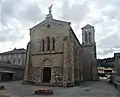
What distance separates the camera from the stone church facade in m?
22.5

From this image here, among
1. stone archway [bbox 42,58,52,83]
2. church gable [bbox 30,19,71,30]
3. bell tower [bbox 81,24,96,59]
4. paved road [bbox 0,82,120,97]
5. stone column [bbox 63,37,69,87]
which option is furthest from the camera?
bell tower [bbox 81,24,96,59]

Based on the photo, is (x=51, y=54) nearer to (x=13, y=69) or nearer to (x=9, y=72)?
(x=9, y=72)

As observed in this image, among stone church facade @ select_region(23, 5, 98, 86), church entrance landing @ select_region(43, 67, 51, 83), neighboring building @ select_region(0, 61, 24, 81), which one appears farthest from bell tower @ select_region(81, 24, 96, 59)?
church entrance landing @ select_region(43, 67, 51, 83)

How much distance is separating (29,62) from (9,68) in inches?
464

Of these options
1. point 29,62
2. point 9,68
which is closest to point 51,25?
point 29,62

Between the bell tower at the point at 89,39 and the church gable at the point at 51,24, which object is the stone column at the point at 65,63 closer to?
the church gable at the point at 51,24

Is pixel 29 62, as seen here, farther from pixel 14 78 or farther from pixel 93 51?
pixel 93 51

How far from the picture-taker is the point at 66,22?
24.3m

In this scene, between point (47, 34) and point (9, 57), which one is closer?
point (47, 34)

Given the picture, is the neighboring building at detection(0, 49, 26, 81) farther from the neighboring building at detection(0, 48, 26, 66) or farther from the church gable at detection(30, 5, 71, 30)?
the church gable at detection(30, 5, 71, 30)

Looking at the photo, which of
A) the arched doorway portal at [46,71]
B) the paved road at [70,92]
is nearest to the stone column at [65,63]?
the paved road at [70,92]

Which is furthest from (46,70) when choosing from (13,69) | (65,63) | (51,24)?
(13,69)

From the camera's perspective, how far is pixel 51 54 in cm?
2423

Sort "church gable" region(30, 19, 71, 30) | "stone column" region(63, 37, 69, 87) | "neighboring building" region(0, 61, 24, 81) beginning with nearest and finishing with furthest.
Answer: "stone column" region(63, 37, 69, 87) → "church gable" region(30, 19, 71, 30) → "neighboring building" region(0, 61, 24, 81)
